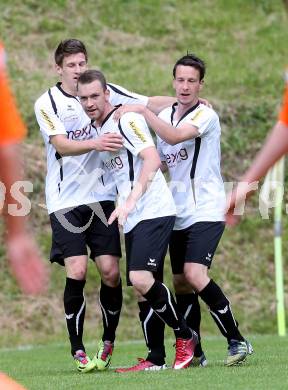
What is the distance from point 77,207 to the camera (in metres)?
8.84

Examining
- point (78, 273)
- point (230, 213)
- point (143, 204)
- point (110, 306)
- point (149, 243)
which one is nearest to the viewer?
point (230, 213)

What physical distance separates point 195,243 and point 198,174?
54 centimetres

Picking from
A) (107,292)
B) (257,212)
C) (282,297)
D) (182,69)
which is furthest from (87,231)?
(257,212)

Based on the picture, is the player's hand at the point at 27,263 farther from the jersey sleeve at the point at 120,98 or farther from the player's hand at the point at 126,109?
the jersey sleeve at the point at 120,98

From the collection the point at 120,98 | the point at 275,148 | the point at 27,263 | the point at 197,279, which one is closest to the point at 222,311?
the point at 197,279

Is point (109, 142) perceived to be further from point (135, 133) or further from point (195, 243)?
point (195, 243)

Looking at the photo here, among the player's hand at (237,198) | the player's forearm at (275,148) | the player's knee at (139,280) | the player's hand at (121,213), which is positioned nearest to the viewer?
the player's forearm at (275,148)

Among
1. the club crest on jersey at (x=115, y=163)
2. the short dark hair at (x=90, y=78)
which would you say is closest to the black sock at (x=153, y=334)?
the club crest on jersey at (x=115, y=163)

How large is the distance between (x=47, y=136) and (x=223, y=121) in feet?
27.9

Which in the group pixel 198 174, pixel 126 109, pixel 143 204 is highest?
pixel 126 109

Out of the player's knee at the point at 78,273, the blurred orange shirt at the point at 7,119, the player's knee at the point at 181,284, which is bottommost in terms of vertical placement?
the player's knee at the point at 181,284

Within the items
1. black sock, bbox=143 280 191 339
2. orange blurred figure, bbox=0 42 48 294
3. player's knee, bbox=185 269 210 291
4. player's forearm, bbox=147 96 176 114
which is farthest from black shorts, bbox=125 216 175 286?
orange blurred figure, bbox=0 42 48 294

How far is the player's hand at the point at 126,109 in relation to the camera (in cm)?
836

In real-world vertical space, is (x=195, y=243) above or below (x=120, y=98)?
below
